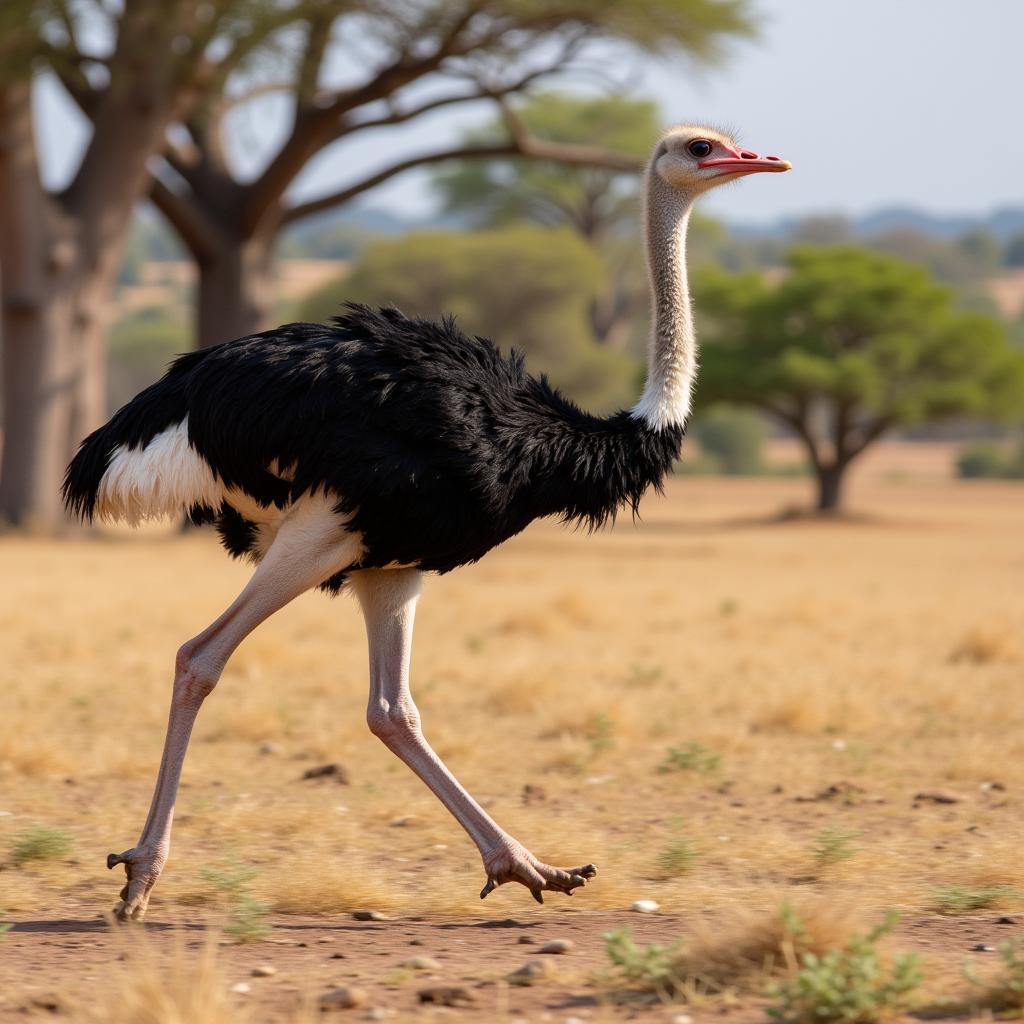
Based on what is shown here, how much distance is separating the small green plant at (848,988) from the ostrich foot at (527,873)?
3.21 feet

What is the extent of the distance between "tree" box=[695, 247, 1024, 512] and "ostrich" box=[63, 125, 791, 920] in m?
24.9

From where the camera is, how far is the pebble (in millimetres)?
4367

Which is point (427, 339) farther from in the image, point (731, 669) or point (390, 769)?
point (731, 669)

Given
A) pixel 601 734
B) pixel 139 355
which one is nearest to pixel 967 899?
pixel 601 734

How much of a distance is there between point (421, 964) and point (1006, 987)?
1.21 metres

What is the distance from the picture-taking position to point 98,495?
183 inches

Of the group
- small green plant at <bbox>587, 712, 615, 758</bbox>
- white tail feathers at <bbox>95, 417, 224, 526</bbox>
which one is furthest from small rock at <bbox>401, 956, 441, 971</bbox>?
small green plant at <bbox>587, 712, 615, 758</bbox>

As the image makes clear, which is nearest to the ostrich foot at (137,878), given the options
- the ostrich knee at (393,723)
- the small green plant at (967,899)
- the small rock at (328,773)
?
the ostrich knee at (393,723)

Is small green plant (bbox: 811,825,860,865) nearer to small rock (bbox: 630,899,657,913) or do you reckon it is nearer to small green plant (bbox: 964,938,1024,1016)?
small rock (bbox: 630,899,657,913)

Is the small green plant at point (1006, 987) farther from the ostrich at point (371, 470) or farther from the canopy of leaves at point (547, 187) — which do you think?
the canopy of leaves at point (547, 187)

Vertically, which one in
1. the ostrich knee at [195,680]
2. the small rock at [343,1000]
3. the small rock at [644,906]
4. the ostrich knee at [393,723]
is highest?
the ostrich knee at [195,680]

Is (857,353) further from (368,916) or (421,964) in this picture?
(421,964)

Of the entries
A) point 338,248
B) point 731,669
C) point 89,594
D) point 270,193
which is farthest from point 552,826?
point 338,248

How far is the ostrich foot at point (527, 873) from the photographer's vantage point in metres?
4.36
